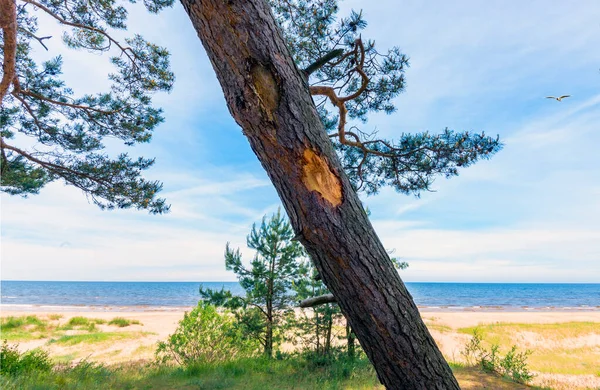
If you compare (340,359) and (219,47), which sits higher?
(219,47)

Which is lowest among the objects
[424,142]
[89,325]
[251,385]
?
[89,325]

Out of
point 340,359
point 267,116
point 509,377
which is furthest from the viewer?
point 340,359

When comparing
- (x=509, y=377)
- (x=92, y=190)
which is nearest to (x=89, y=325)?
(x=92, y=190)

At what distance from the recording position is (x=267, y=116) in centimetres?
124

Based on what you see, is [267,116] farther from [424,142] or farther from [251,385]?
[251,385]

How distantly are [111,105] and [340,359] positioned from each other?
5328mm

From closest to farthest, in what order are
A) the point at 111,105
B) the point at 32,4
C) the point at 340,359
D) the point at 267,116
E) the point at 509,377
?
1. the point at 267,116
2. the point at 32,4
3. the point at 111,105
4. the point at 509,377
5. the point at 340,359

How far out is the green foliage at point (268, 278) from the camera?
250 inches

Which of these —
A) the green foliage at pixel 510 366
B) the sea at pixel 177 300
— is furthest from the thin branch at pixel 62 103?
the sea at pixel 177 300

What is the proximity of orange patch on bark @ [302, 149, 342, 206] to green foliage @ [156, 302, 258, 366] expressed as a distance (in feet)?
16.9

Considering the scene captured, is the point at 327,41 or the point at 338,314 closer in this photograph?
the point at 327,41

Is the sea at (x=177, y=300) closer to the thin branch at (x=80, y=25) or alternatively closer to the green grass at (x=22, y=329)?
the green grass at (x=22, y=329)

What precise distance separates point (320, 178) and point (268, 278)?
554cm

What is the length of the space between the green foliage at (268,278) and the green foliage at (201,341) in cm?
45
